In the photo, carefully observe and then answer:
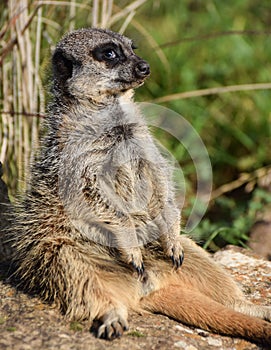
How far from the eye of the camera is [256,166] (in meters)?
5.46

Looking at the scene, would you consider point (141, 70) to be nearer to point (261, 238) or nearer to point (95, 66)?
point (95, 66)

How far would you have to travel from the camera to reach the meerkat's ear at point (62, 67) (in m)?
3.39

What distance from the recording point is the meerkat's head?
3254 millimetres

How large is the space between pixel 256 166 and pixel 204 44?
5.45 feet

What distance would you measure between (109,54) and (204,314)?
1.37 metres

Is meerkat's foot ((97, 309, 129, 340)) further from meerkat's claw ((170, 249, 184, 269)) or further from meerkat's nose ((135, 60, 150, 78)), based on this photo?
meerkat's nose ((135, 60, 150, 78))

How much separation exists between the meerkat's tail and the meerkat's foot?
284 mm

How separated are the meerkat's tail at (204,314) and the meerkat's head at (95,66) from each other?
1026mm

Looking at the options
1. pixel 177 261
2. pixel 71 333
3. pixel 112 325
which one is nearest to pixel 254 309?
pixel 177 261

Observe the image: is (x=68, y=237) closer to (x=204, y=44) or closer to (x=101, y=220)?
(x=101, y=220)

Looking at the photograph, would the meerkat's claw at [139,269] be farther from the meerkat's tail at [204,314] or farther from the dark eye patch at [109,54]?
the dark eye patch at [109,54]

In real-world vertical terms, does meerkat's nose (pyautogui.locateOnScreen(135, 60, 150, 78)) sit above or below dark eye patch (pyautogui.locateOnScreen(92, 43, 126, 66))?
below

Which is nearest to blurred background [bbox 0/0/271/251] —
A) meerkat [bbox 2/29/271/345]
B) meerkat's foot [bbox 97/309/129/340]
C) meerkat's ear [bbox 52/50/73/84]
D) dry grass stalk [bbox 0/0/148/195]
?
dry grass stalk [bbox 0/0/148/195]

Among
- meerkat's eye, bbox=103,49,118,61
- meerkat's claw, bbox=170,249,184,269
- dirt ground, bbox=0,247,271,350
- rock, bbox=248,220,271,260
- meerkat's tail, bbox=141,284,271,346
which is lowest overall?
dirt ground, bbox=0,247,271,350
